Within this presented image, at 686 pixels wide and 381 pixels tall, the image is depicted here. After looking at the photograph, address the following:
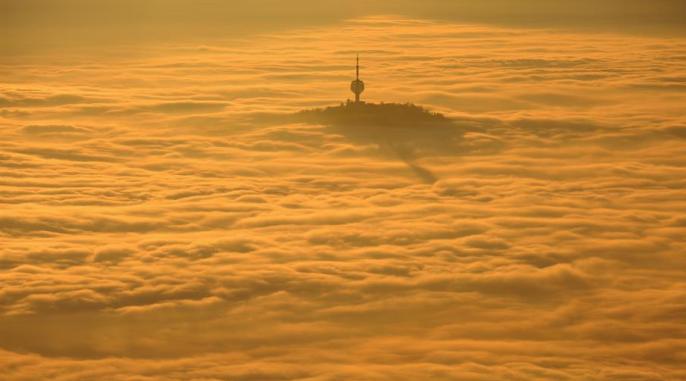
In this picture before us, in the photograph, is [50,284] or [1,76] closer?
[50,284]

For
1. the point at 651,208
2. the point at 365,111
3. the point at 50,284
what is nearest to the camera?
the point at 50,284

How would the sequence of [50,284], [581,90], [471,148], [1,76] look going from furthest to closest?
[1,76] < [581,90] < [471,148] < [50,284]

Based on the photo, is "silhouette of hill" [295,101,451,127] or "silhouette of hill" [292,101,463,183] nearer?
"silhouette of hill" [292,101,463,183]

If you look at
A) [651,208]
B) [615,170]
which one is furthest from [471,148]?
[651,208]

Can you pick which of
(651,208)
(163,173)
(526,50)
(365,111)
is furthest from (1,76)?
(651,208)

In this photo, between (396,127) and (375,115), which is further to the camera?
(375,115)

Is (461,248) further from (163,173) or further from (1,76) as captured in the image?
(1,76)

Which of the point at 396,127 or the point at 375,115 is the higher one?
the point at 375,115

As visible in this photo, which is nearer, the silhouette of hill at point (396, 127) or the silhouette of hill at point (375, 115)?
the silhouette of hill at point (396, 127)

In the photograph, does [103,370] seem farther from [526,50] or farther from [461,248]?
[526,50]
